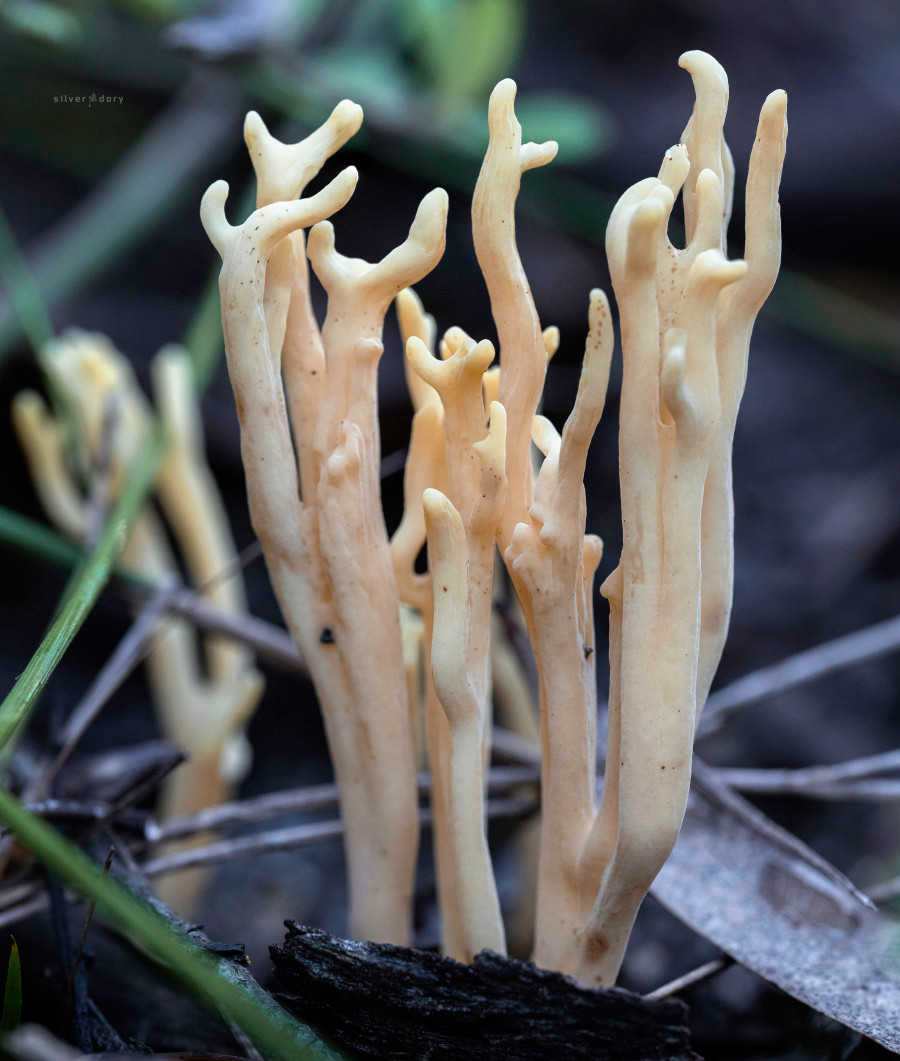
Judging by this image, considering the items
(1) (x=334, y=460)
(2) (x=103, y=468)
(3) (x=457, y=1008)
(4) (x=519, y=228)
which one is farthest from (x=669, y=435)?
(4) (x=519, y=228)

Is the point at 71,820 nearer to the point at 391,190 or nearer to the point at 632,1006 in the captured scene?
the point at 632,1006


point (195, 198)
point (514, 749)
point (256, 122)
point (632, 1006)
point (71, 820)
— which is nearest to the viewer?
Answer: point (632, 1006)

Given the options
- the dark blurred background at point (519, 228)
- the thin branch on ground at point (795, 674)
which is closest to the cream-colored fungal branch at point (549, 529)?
the thin branch on ground at point (795, 674)

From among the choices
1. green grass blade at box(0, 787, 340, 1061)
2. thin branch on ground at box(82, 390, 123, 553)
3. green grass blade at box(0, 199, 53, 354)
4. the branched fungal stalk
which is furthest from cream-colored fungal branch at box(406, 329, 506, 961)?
green grass blade at box(0, 199, 53, 354)

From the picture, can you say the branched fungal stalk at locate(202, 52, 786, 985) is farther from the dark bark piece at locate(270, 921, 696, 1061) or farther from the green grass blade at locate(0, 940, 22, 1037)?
the green grass blade at locate(0, 940, 22, 1037)

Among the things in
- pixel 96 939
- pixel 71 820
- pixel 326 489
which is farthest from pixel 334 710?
pixel 96 939

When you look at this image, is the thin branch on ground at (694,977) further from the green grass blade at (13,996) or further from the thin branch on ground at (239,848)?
the green grass blade at (13,996)

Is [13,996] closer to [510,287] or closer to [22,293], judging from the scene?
[510,287]
